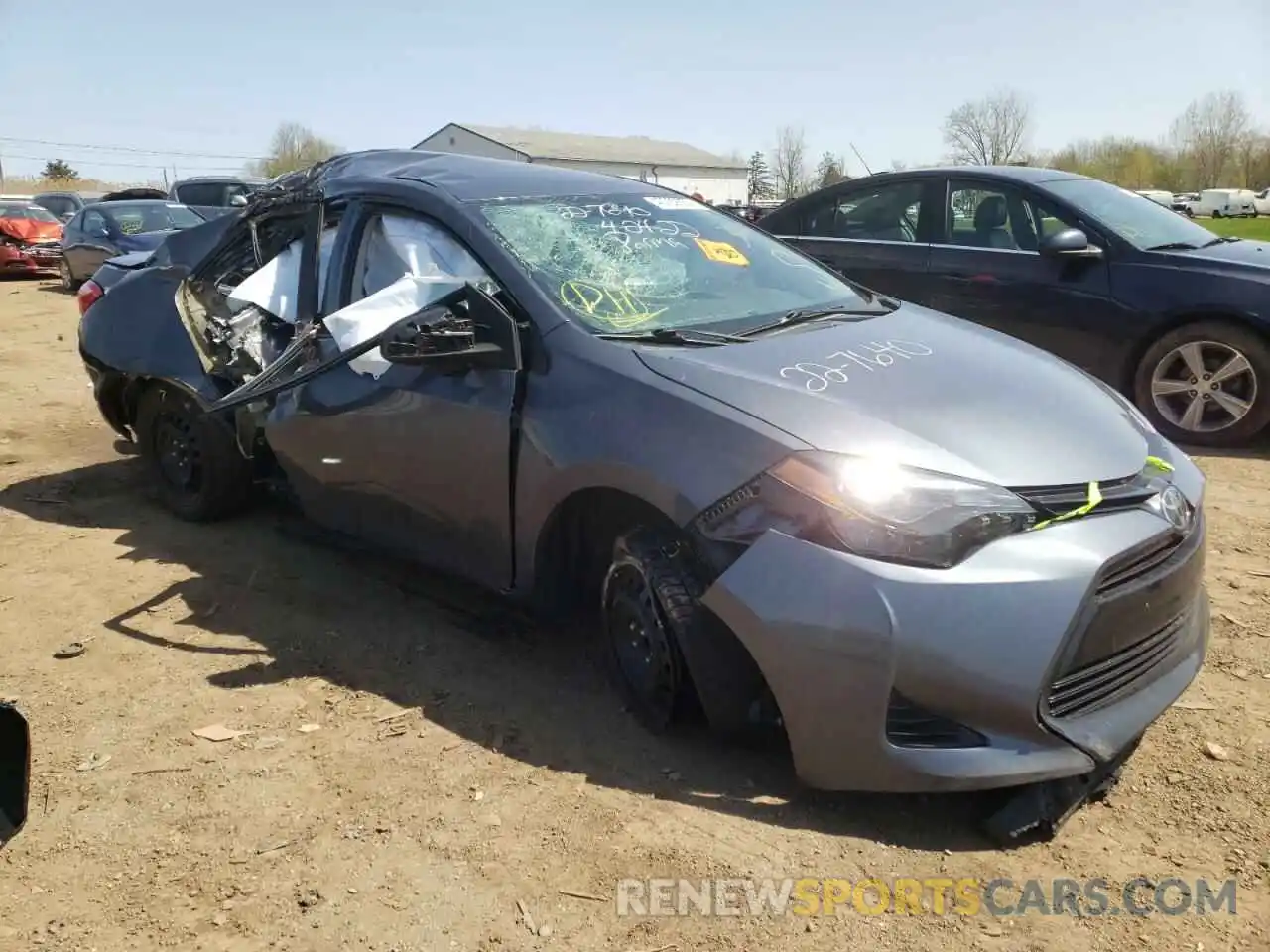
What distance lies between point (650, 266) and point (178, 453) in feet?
9.55

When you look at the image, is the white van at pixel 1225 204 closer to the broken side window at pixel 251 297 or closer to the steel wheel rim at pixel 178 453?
the broken side window at pixel 251 297

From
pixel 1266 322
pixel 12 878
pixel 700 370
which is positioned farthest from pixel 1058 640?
pixel 1266 322

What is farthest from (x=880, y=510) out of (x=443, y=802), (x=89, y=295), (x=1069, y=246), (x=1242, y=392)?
(x=89, y=295)

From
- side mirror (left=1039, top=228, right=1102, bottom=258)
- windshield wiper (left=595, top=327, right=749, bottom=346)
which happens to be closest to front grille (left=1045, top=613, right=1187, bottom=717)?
windshield wiper (left=595, top=327, right=749, bottom=346)

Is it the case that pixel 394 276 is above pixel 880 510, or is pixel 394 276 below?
above

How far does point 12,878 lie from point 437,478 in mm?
1678

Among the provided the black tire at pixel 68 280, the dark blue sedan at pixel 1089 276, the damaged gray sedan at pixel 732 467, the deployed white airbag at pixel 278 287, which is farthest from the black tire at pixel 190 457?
the black tire at pixel 68 280

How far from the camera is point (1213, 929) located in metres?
2.26

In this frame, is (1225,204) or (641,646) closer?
(641,646)

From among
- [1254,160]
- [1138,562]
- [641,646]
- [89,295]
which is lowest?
[641,646]

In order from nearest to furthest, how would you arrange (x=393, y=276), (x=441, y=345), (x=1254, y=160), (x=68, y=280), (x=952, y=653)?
(x=952, y=653), (x=441, y=345), (x=393, y=276), (x=68, y=280), (x=1254, y=160)

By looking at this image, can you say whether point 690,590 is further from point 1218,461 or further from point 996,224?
point 996,224

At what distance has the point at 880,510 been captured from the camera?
8.08 feet

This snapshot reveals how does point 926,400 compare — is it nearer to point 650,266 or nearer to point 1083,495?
point 1083,495
